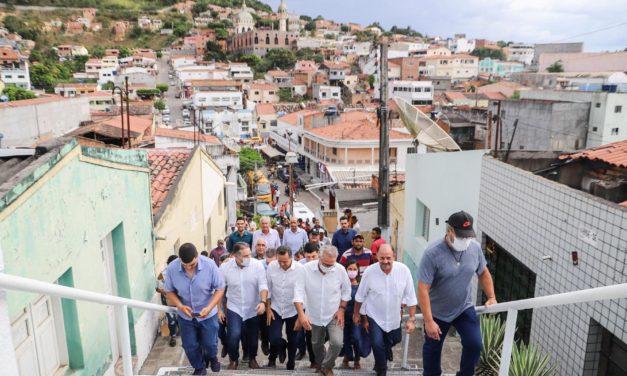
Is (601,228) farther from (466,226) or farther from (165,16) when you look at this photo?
(165,16)

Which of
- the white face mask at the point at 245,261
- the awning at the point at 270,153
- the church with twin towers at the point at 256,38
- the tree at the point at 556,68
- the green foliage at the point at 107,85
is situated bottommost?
the awning at the point at 270,153

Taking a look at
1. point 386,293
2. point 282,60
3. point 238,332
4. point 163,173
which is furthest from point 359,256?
point 282,60

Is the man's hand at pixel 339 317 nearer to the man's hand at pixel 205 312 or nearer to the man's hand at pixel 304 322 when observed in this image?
the man's hand at pixel 304 322

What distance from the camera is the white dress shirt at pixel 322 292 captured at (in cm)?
517

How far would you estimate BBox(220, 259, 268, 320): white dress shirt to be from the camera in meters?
5.52

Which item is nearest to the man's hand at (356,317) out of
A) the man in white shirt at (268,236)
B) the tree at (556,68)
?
the man in white shirt at (268,236)

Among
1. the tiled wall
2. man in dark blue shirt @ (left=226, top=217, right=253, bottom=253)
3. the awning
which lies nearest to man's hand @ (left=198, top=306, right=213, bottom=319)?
man in dark blue shirt @ (left=226, top=217, right=253, bottom=253)

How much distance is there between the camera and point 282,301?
5.57 m

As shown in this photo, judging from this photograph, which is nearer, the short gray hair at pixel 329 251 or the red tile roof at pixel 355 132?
the short gray hair at pixel 329 251

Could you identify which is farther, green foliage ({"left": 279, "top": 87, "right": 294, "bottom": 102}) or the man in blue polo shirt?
green foliage ({"left": 279, "top": 87, "right": 294, "bottom": 102})

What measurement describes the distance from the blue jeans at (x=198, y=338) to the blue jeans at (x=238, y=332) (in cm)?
42

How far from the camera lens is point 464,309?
4.31 meters

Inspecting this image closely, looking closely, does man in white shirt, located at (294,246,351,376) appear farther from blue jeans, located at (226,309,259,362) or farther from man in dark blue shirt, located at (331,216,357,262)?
man in dark blue shirt, located at (331,216,357,262)

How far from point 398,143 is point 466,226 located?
3416 centimetres
